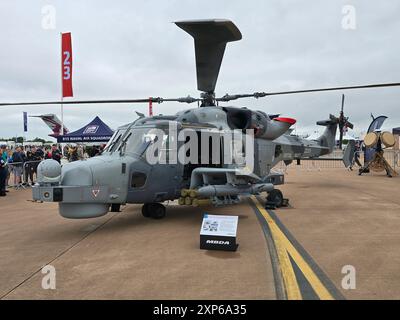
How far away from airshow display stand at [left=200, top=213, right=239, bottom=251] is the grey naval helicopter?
66.8 inches

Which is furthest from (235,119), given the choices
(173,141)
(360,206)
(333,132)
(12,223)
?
(333,132)

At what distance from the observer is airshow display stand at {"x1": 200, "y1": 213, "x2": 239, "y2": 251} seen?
19.0ft

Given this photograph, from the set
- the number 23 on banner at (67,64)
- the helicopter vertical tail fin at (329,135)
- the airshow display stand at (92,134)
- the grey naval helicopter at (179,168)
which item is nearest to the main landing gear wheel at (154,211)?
the grey naval helicopter at (179,168)

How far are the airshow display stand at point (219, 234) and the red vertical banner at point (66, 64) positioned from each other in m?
17.3

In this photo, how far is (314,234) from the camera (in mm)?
6941

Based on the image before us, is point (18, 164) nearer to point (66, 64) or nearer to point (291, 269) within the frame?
point (66, 64)

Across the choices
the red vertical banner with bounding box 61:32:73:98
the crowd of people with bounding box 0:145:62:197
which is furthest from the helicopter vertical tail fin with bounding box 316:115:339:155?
the red vertical banner with bounding box 61:32:73:98

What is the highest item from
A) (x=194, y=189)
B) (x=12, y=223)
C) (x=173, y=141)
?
(x=173, y=141)

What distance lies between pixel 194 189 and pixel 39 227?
350 cm

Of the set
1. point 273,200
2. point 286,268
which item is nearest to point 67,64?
point 273,200

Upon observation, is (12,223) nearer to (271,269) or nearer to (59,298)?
(59,298)

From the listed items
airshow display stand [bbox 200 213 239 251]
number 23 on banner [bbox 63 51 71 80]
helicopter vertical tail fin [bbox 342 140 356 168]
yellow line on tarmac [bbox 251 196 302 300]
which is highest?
number 23 on banner [bbox 63 51 71 80]

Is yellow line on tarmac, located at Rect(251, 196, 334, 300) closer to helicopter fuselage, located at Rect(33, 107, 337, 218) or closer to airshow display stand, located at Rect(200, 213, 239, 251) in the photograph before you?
airshow display stand, located at Rect(200, 213, 239, 251)

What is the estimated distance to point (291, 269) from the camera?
4891 millimetres
